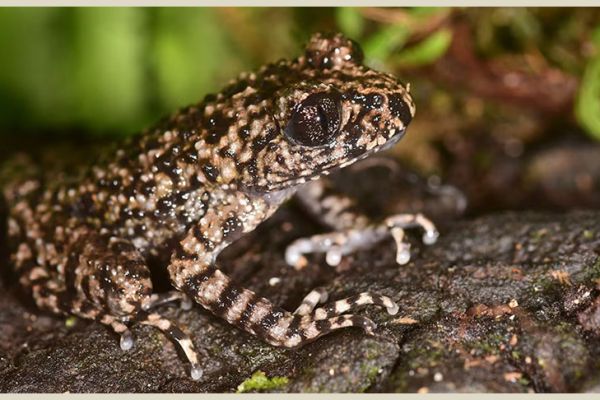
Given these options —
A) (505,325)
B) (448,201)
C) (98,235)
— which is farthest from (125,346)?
(448,201)

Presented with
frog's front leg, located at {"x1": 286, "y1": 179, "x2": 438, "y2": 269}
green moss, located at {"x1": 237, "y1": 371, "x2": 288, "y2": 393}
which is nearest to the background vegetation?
frog's front leg, located at {"x1": 286, "y1": 179, "x2": 438, "y2": 269}

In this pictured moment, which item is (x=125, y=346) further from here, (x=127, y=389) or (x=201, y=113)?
(x=201, y=113)

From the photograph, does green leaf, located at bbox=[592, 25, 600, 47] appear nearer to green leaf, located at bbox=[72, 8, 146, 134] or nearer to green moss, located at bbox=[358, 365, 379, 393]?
green moss, located at bbox=[358, 365, 379, 393]

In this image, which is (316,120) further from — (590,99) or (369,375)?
(590,99)

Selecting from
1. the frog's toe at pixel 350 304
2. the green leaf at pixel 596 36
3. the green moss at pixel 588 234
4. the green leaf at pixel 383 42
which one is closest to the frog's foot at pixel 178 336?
the frog's toe at pixel 350 304

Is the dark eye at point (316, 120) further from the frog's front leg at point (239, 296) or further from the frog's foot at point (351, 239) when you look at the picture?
the frog's foot at point (351, 239)
